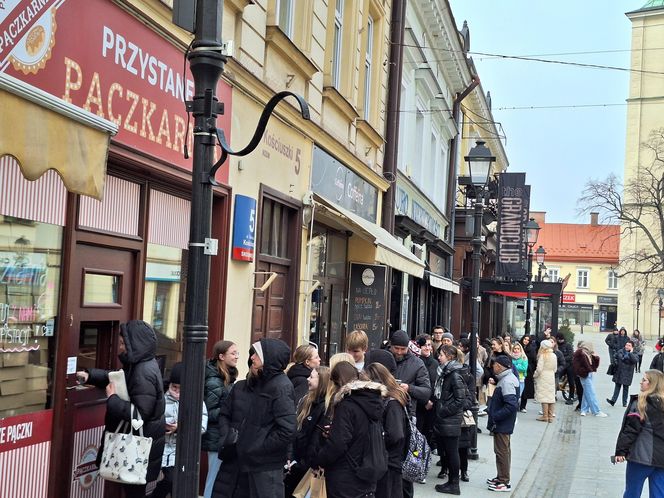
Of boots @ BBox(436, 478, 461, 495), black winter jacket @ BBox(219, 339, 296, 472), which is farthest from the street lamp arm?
boots @ BBox(436, 478, 461, 495)

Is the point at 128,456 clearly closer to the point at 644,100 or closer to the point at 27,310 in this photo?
the point at 27,310

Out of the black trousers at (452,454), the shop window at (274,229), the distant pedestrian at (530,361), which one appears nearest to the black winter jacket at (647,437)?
the black trousers at (452,454)

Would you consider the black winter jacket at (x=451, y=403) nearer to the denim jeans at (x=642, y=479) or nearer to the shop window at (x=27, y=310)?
the denim jeans at (x=642, y=479)

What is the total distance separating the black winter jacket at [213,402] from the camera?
631cm

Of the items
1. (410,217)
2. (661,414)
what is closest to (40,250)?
(661,414)

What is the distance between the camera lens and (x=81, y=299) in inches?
243

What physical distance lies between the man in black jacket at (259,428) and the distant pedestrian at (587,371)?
44.6 ft

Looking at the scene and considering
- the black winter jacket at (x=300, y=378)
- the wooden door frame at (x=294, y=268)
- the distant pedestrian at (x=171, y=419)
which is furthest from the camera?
the wooden door frame at (x=294, y=268)

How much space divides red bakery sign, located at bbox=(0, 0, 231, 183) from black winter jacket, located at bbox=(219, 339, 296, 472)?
213 centimetres

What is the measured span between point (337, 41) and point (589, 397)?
10.3 metres

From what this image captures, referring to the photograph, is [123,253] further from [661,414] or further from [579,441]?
[579,441]

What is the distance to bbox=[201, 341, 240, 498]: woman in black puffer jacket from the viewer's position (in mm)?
6328

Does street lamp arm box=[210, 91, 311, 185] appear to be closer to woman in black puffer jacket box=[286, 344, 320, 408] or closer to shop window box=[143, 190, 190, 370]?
woman in black puffer jacket box=[286, 344, 320, 408]

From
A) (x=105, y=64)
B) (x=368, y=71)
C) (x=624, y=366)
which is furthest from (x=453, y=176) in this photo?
(x=105, y=64)
